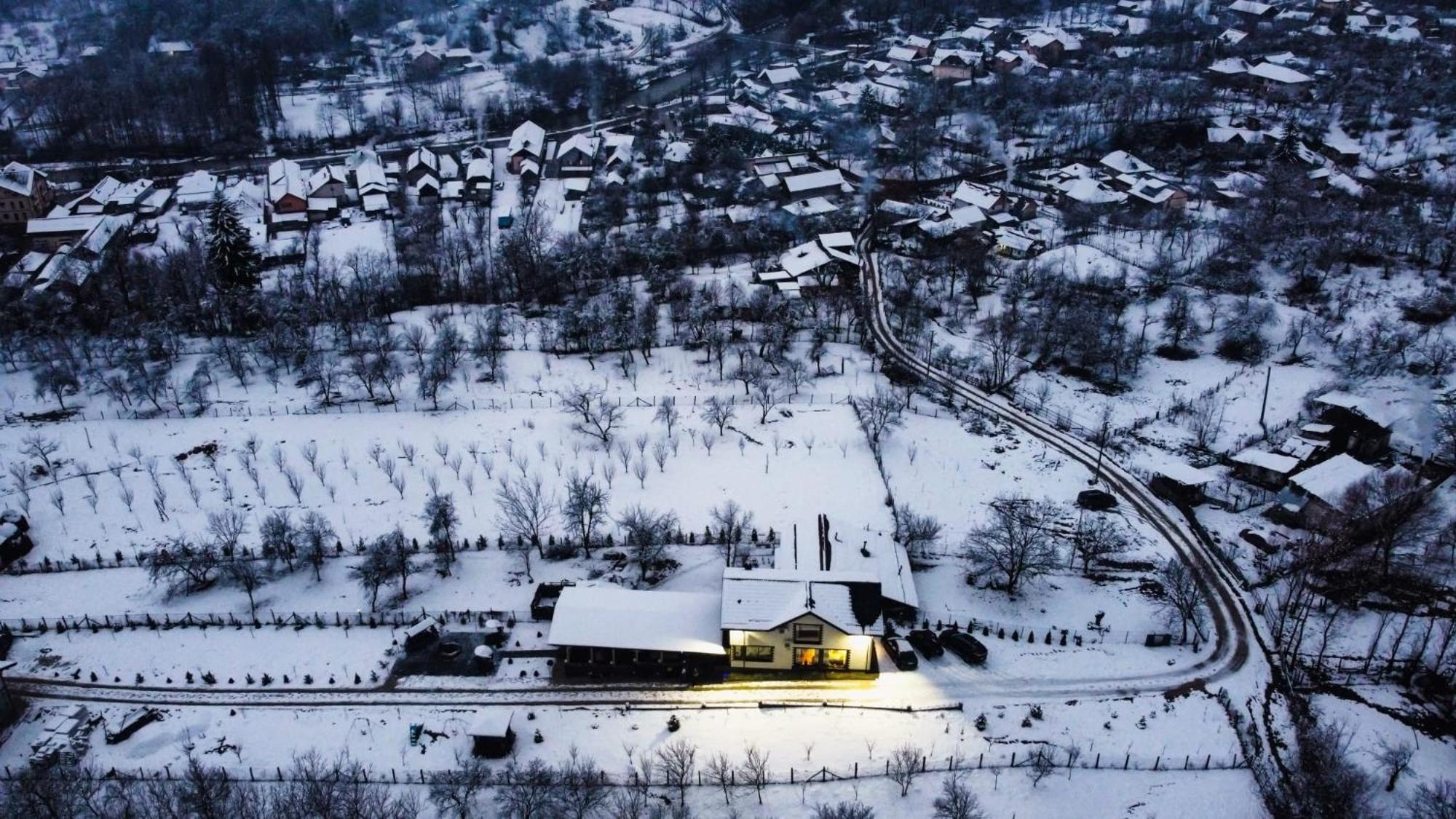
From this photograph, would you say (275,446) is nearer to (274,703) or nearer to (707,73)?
(274,703)

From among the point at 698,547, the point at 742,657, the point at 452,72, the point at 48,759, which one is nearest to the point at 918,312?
the point at 698,547

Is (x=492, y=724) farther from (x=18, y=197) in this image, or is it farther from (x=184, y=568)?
(x=18, y=197)

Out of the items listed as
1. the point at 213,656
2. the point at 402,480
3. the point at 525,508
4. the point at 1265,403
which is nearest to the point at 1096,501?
the point at 1265,403

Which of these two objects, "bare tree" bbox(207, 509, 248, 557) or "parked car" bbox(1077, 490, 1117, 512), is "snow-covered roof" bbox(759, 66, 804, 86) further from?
"bare tree" bbox(207, 509, 248, 557)

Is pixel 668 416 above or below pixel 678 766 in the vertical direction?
above

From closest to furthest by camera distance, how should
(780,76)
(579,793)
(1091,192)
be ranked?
(579,793) < (1091,192) < (780,76)

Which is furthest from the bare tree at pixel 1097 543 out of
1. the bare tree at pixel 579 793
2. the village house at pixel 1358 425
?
the bare tree at pixel 579 793

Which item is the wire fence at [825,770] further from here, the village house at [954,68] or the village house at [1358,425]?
Result: the village house at [954,68]
